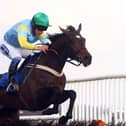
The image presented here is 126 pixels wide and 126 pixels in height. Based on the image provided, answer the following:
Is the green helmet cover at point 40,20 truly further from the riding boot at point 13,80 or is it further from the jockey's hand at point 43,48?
the riding boot at point 13,80

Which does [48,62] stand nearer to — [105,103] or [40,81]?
[40,81]

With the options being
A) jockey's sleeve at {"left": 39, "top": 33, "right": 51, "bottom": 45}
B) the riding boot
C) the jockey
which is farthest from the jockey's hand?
the riding boot

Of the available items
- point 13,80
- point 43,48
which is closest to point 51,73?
point 43,48

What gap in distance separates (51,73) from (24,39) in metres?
0.37

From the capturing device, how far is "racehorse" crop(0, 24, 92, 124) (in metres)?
5.34

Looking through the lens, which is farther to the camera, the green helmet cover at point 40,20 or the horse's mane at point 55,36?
the horse's mane at point 55,36

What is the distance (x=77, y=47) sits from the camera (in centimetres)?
540

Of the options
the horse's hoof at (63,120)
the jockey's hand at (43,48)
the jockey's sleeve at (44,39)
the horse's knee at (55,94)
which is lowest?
the horse's hoof at (63,120)

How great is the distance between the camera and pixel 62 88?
5418mm

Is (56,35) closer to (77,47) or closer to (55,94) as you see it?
(77,47)

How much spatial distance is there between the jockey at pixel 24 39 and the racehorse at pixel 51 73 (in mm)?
81

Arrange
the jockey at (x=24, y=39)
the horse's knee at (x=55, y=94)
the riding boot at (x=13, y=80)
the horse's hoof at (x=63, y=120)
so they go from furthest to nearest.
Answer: the riding boot at (x=13, y=80) < the jockey at (x=24, y=39) < the horse's knee at (x=55, y=94) < the horse's hoof at (x=63, y=120)

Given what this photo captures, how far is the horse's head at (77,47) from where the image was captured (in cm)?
537

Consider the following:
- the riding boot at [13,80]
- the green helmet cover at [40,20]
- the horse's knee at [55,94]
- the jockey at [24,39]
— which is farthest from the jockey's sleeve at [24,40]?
the horse's knee at [55,94]
